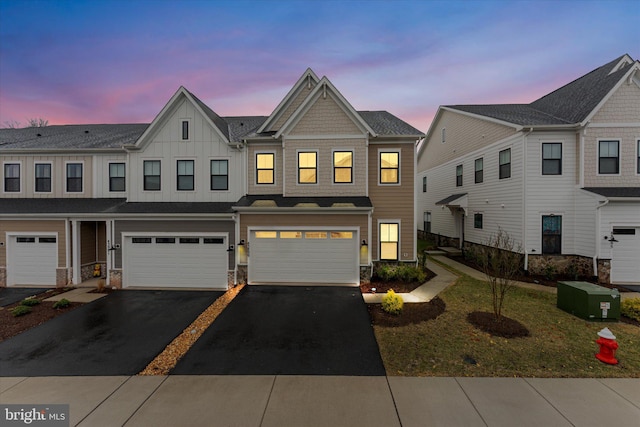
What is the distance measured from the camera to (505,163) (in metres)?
14.2

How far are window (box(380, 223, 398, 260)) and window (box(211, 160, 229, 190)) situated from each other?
26.4 feet

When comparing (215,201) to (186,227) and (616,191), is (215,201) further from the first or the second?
(616,191)

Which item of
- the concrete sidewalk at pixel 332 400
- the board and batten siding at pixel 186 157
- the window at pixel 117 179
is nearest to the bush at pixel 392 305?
the concrete sidewalk at pixel 332 400

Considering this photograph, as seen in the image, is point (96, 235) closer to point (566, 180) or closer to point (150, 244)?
point (150, 244)

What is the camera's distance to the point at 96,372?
553 cm

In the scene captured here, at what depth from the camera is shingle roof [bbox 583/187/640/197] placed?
453 inches

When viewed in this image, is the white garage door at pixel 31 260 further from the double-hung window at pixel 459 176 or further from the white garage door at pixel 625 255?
the white garage door at pixel 625 255

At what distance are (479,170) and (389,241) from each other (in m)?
9.12

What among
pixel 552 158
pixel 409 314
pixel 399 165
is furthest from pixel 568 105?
pixel 409 314

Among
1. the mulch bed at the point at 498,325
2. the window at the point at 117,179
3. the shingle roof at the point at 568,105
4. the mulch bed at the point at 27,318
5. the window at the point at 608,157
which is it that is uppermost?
the shingle roof at the point at 568,105

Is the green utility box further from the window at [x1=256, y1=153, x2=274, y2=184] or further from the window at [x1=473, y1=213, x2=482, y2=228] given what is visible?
the window at [x1=256, y1=153, x2=274, y2=184]

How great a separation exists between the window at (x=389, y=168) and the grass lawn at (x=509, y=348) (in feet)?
20.7

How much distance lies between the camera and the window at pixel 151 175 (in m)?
12.7

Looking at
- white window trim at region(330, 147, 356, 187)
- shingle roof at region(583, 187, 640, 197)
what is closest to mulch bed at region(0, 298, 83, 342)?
white window trim at region(330, 147, 356, 187)
